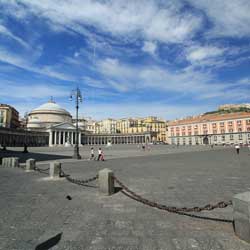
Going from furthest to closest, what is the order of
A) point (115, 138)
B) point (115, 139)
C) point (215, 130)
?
point (115, 139), point (115, 138), point (215, 130)

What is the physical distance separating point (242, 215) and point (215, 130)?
93.9 m

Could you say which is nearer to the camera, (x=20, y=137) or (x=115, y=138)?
(x=20, y=137)

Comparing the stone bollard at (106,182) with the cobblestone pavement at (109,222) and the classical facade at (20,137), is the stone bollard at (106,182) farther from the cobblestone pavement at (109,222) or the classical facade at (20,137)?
the classical facade at (20,137)

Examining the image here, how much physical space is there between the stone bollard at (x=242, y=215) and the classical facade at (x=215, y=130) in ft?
284

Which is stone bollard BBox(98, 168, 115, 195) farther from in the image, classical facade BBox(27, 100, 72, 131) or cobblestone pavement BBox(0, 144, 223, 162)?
classical facade BBox(27, 100, 72, 131)

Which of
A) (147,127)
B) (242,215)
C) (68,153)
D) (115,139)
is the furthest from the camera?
(147,127)

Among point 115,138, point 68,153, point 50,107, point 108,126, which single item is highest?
point 50,107

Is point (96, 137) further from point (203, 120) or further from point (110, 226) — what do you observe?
point (110, 226)

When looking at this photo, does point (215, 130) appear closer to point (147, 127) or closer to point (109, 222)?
point (147, 127)

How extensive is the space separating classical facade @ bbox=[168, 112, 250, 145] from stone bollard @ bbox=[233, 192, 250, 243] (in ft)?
284

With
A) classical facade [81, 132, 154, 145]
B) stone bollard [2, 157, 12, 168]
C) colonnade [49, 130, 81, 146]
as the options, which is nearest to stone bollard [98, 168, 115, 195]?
stone bollard [2, 157, 12, 168]

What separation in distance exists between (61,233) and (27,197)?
3371 mm

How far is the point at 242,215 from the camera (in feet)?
11.8

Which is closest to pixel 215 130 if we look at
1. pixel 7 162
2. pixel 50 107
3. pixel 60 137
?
pixel 60 137
